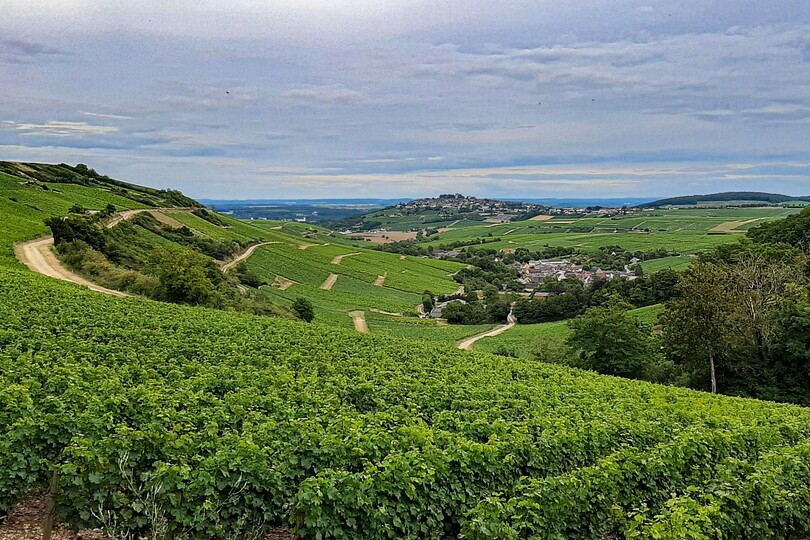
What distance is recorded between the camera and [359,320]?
63.2 metres

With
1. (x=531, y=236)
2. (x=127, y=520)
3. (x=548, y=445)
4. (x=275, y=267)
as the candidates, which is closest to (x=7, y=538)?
(x=127, y=520)

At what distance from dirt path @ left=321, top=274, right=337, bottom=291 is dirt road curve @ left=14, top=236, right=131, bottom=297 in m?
36.9

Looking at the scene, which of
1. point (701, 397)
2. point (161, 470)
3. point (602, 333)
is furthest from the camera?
point (602, 333)

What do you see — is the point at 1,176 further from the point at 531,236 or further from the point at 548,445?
the point at 531,236

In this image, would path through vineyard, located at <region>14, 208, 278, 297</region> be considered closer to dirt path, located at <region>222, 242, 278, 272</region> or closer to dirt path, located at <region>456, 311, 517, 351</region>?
dirt path, located at <region>222, 242, 278, 272</region>

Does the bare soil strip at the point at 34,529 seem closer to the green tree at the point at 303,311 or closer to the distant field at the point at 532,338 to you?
the distant field at the point at 532,338

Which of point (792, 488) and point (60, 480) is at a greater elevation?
point (60, 480)

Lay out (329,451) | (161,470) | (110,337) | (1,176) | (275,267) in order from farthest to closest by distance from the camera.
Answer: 1. (275,267)
2. (1,176)
3. (110,337)
4. (329,451)
5. (161,470)

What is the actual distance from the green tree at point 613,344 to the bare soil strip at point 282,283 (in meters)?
45.0

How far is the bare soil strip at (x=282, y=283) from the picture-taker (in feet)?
244

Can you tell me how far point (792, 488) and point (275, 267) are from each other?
78.5m

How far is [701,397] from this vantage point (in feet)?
78.7

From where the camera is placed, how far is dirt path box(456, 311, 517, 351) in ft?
182

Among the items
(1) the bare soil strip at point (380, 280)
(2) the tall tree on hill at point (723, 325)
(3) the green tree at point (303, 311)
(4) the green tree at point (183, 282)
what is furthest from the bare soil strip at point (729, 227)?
(4) the green tree at point (183, 282)
